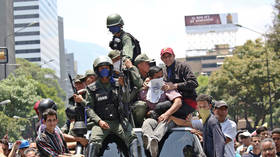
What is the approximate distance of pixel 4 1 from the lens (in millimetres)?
95750

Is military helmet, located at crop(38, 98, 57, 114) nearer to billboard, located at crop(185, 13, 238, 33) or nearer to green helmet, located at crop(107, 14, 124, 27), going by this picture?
green helmet, located at crop(107, 14, 124, 27)

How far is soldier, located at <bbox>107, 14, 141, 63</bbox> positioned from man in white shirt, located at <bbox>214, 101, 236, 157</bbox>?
6.46 feet

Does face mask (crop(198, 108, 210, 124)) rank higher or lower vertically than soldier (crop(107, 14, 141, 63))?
lower

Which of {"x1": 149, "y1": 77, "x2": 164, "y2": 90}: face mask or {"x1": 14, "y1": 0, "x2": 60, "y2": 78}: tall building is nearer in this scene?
{"x1": 149, "y1": 77, "x2": 164, "y2": 90}: face mask

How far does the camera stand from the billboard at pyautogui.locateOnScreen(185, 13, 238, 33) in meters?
173

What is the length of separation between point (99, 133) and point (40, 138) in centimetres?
75

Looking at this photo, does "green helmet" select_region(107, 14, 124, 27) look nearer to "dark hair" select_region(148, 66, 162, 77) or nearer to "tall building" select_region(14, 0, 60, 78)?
"dark hair" select_region(148, 66, 162, 77)

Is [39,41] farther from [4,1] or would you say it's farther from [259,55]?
[259,55]

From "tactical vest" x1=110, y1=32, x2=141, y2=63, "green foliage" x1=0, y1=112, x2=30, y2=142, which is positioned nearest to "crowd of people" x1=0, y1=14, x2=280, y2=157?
"tactical vest" x1=110, y1=32, x2=141, y2=63

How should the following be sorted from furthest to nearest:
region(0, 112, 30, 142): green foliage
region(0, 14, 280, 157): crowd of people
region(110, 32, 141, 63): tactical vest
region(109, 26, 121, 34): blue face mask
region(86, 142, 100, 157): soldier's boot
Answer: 1. region(0, 112, 30, 142): green foliage
2. region(110, 32, 141, 63): tactical vest
3. region(109, 26, 121, 34): blue face mask
4. region(0, 14, 280, 157): crowd of people
5. region(86, 142, 100, 157): soldier's boot

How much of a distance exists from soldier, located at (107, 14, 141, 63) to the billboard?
162254 mm

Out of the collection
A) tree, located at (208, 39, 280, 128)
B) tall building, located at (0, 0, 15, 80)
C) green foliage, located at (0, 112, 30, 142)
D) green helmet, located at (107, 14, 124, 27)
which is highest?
tall building, located at (0, 0, 15, 80)

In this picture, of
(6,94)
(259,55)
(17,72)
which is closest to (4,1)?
(17,72)

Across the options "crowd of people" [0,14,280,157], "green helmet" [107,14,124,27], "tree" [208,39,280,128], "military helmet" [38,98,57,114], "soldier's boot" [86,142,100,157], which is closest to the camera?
"soldier's boot" [86,142,100,157]
